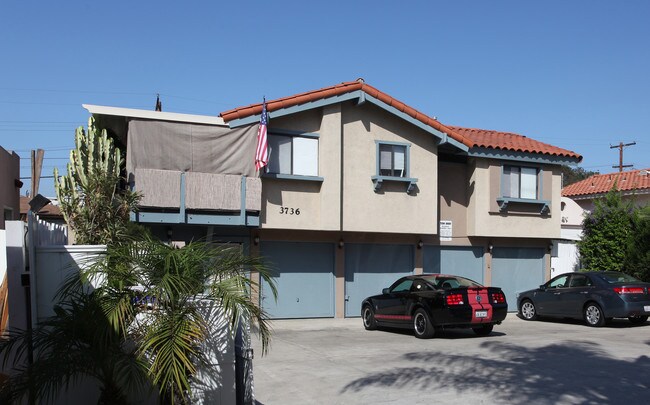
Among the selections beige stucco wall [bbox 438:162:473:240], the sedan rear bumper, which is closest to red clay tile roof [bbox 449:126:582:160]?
beige stucco wall [bbox 438:162:473:240]

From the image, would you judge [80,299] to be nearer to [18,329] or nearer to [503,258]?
[18,329]

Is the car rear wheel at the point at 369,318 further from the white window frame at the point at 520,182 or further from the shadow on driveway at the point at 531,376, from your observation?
the white window frame at the point at 520,182

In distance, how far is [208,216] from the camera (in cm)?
1688

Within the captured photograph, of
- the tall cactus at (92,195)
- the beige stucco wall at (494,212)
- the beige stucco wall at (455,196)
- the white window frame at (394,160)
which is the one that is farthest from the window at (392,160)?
the tall cactus at (92,195)

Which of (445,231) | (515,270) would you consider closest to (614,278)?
(515,270)

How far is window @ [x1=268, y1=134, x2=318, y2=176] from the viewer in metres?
17.9

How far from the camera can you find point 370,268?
65.7 ft

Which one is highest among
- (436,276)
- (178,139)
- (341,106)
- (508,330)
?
(341,106)

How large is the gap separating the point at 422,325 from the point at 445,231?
24.1 feet

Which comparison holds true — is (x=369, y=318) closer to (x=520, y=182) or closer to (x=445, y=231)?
(x=445, y=231)

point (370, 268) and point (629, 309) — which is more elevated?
point (370, 268)

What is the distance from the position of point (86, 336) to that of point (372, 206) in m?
13.4

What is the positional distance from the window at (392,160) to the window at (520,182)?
→ 4106 millimetres

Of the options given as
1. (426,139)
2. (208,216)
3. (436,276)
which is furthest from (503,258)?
(208,216)
